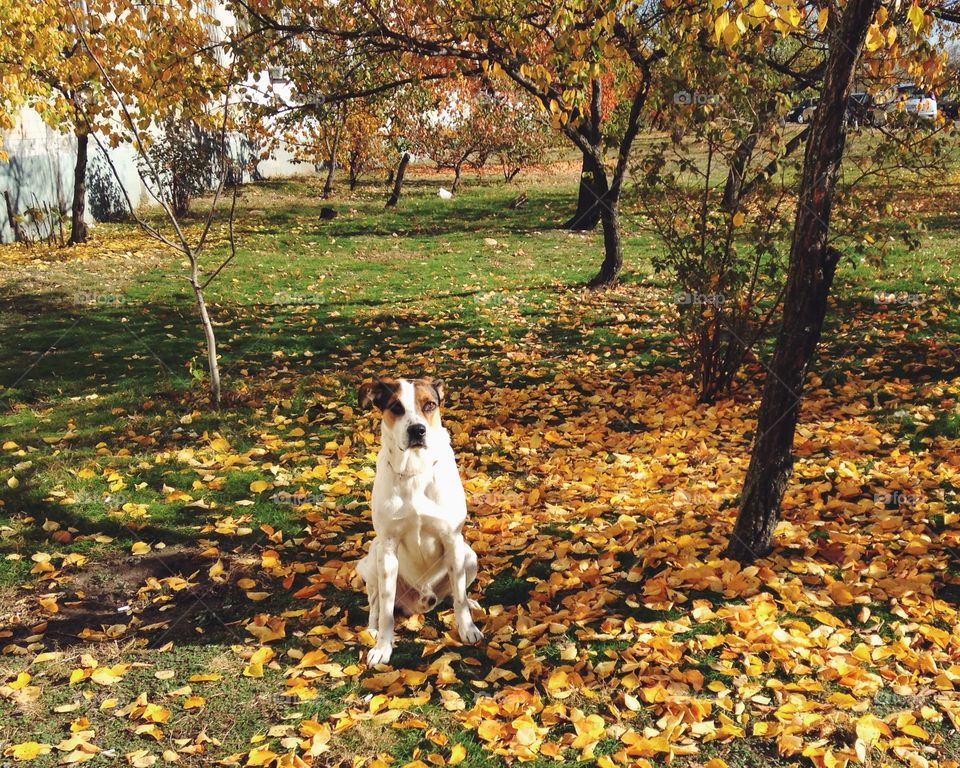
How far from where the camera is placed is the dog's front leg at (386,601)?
457 cm

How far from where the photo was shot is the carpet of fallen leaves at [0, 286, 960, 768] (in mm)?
3988

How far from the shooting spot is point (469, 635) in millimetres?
4809

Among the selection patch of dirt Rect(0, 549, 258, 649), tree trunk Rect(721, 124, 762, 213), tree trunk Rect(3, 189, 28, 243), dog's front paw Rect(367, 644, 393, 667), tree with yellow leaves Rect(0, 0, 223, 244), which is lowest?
patch of dirt Rect(0, 549, 258, 649)

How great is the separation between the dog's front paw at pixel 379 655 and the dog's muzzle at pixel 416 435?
129 cm

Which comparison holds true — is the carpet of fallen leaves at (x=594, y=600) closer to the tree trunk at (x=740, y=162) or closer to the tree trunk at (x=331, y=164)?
the tree trunk at (x=740, y=162)

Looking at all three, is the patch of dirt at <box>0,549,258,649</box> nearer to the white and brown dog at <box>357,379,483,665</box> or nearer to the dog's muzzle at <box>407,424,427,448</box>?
the white and brown dog at <box>357,379,483,665</box>

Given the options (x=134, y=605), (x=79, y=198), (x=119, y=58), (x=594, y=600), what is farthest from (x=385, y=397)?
(x=79, y=198)

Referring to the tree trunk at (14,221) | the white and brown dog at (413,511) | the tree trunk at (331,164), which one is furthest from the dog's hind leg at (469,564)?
the tree trunk at (331,164)

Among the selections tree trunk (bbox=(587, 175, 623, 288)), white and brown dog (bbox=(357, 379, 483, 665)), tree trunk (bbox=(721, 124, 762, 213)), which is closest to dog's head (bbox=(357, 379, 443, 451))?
white and brown dog (bbox=(357, 379, 483, 665))

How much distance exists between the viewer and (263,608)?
5.40 meters

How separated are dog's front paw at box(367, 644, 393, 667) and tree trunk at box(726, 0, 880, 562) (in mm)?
2476

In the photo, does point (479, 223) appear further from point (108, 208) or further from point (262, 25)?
point (262, 25)

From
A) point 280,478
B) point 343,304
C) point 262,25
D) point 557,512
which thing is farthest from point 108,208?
point 557,512

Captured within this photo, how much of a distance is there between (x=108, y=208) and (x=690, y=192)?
63.6ft
